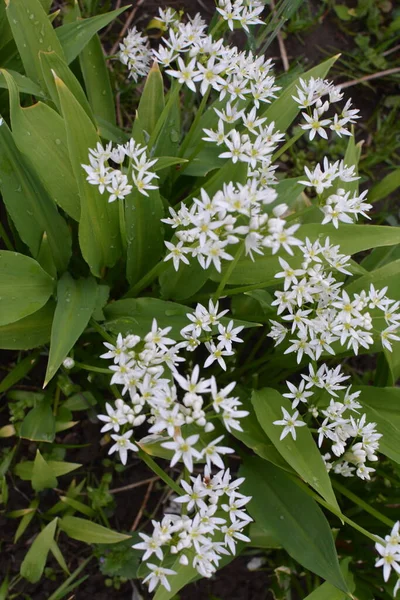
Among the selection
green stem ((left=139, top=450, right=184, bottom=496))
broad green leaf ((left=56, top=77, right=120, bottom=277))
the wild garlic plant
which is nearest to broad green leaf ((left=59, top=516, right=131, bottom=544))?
the wild garlic plant

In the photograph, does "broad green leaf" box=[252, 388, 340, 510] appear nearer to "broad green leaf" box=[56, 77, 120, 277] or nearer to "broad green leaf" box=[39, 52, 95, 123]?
"broad green leaf" box=[56, 77, 120, 277]

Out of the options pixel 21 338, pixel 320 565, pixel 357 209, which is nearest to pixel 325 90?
pixel 357 209

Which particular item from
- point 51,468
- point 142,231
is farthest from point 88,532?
point 142,231

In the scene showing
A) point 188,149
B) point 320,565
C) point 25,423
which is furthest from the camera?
point 188,149

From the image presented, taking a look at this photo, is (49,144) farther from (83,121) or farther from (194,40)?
(194,40)

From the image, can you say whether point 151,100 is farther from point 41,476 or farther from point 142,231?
point 41,476

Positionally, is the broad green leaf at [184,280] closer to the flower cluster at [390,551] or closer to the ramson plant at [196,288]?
the ramson plant at [196,288]
